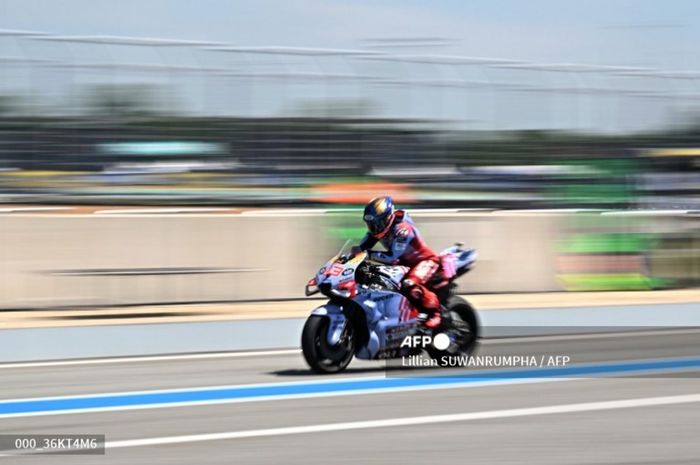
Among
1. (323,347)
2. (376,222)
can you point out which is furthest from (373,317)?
(376,222)

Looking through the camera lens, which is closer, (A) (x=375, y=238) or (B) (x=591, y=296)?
(A) (x=375, y=238)

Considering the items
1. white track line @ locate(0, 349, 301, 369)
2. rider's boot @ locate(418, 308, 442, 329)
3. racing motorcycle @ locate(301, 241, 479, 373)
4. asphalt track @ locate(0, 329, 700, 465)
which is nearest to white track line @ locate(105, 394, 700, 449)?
asphalt track @ locate(0, 329, 700, 465)

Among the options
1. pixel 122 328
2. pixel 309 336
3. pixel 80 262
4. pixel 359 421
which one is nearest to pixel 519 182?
pixel 80 262

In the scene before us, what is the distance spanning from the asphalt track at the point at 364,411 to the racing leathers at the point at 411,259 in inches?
21.2

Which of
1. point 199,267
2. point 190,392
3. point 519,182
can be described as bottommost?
point 190,392

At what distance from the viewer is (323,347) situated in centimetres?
912

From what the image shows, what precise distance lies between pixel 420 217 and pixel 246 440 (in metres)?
10.0

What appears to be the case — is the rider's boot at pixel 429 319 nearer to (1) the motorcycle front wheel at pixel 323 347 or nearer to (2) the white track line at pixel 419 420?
(1) the motorcycle front wheel at pixel 323 347

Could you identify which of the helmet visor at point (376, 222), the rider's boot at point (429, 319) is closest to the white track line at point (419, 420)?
the rider's boot at point (429, 319)

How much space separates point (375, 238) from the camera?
31.3 ft

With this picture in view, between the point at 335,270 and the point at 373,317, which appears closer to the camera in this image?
the point at 335,270

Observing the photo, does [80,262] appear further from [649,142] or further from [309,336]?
[649,142]

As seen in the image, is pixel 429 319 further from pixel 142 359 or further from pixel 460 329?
pixel 142 359

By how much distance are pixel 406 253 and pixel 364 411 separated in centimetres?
222
